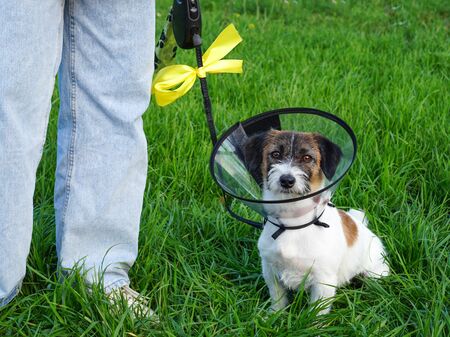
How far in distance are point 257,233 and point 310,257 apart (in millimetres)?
566

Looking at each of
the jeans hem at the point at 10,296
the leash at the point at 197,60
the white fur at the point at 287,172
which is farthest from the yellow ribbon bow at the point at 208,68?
the jeans hem at the point at 10,296

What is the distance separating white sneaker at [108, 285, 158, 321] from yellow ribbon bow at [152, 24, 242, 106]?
0.61m

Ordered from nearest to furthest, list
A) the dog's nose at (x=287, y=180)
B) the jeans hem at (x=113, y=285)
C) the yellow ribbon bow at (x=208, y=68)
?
1. the dog's nose at (x=287, y=180)
2. the yellow ribbon bow at (x=208, y=68)
3. the jeans hem at (x=113, y=285)

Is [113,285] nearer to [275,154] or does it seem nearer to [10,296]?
[10,296]

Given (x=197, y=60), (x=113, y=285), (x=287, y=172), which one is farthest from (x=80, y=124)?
(x=287, y=172)

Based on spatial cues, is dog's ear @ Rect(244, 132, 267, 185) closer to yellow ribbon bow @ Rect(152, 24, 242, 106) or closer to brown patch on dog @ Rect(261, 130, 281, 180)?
brown patch on dog @ Rect(261, 130, 281, 180)

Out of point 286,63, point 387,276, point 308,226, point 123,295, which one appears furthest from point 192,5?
point 286,63

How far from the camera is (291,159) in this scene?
2012 mm

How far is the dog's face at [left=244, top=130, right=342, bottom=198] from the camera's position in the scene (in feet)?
6.52

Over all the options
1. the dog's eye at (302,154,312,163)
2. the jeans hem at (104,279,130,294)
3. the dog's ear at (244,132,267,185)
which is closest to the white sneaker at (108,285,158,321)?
the jeans hem at (104,279,130,294)

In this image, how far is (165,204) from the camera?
2.79 metres

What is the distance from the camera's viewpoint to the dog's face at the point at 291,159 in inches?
78.2

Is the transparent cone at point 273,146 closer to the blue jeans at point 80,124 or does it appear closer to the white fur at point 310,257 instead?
the white fur at point 310,257

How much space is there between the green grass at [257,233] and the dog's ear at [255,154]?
409mm
